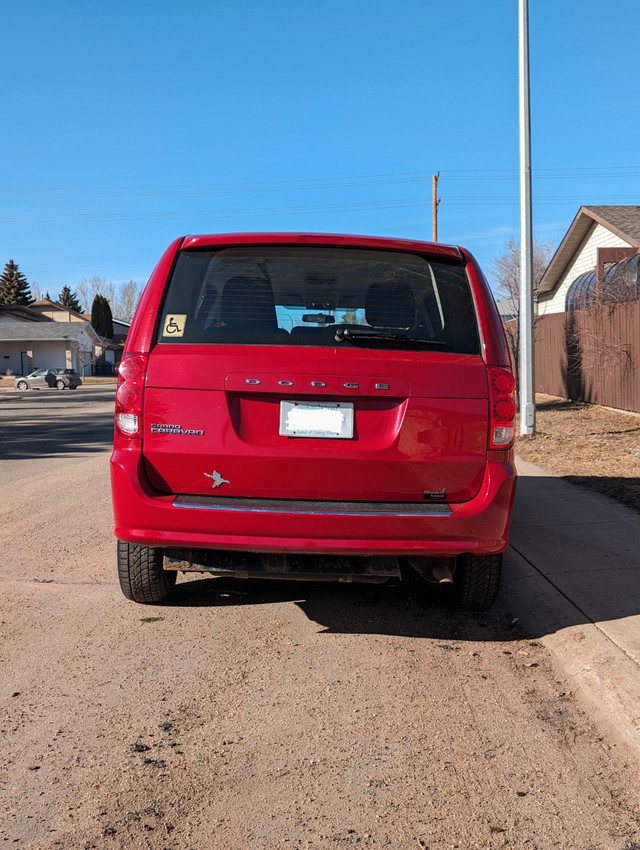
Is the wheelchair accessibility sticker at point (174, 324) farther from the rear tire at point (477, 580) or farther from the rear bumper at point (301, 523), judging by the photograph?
the rear tire at point (477, 580)

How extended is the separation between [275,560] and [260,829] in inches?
64.3

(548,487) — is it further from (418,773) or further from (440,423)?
(418,773)

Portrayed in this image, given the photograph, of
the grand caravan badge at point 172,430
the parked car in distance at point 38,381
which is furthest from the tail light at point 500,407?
the parked car in distance at point 38,381

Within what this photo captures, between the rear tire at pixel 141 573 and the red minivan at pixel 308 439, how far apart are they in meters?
0.50

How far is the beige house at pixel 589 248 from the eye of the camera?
2223 centimetres

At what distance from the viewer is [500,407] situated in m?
3.99

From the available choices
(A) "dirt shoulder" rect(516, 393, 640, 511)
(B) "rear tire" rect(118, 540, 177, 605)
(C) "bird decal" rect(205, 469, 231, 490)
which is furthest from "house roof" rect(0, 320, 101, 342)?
(C) "bird decal" rect(205, 469, 231, 490)

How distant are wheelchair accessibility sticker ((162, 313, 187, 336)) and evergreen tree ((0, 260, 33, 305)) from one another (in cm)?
10083

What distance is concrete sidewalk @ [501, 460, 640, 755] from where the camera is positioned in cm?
366

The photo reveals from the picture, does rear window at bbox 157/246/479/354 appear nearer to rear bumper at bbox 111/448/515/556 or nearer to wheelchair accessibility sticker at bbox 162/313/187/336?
wheelchair accessibility sticker at bbox 162/313/187/336

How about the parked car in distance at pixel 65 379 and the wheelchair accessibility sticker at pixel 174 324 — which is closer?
the wheelchair accessibility sticker at pixel 174 324

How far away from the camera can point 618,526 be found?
666 cm

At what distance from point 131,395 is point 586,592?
2.85 metres

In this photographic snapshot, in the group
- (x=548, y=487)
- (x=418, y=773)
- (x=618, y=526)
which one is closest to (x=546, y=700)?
(x=418, y=773)
